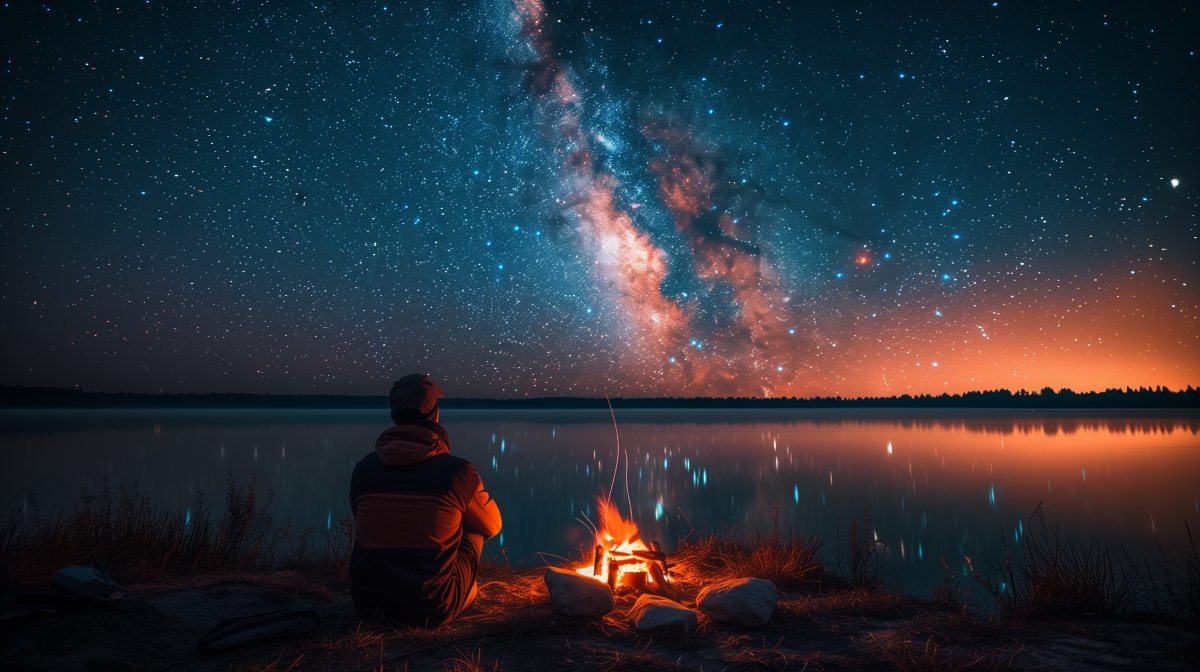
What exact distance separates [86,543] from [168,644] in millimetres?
3960

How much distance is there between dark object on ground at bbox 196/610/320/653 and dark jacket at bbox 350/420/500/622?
397mm

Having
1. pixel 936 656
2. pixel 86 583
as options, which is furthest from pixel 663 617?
pixel 86 583

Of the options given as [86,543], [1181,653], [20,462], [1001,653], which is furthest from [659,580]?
[20,462]

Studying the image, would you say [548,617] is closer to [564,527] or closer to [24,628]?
[24,628]

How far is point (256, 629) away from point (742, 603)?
11.9 feet

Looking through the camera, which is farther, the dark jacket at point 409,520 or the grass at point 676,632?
the dark jacket at point 409,520

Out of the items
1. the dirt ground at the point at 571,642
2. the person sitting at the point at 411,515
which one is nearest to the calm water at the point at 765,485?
the dirt ground at the point at 571,642

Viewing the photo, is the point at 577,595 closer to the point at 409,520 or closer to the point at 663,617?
the point at 663,617

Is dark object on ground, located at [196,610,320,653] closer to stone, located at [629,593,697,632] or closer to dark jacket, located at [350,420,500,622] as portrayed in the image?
dark jacket, located at [350,420,500,622]

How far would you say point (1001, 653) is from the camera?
12.0ft

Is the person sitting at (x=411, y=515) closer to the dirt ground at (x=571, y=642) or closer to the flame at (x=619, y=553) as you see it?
the dirt ground at (x=571, y=642)

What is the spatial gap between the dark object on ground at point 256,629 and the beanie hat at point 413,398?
161 cm

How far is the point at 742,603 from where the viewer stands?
437cm

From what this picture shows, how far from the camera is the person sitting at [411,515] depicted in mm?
3838
